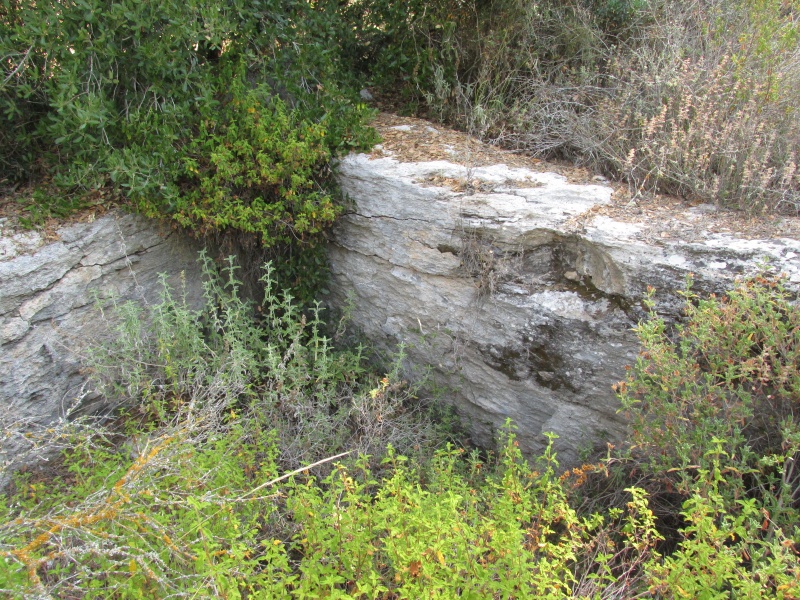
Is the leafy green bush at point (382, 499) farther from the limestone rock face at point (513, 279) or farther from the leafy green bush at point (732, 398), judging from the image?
the limestone rock face at point (513, 279)

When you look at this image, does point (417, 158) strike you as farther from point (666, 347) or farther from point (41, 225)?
point (41, 225)

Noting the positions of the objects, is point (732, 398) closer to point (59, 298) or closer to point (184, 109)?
point (184, 109)

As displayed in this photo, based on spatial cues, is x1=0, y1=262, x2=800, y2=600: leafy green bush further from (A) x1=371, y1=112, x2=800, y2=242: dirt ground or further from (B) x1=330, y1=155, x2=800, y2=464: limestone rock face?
(A) x1=371, y1=112, x2=800, y2=242: dirt ground

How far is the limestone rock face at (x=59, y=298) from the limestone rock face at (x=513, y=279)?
132 centimetres

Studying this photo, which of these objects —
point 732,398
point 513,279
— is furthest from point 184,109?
point 732,398

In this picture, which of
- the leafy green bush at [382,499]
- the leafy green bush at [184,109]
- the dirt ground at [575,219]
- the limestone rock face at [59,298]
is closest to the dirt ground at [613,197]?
the dirt ground at [575,219]

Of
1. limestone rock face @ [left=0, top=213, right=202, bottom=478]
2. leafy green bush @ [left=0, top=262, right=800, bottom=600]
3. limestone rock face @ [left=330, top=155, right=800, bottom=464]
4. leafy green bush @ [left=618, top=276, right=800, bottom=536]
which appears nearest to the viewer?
leafy green bush @ [left=0, top=262, right=800, bottom=600]

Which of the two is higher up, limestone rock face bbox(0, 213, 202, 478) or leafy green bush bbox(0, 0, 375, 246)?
leafy green bush bbox(0, 0, 375, 246)

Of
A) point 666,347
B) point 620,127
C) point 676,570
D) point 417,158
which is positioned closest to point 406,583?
point 676,570

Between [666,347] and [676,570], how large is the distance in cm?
104

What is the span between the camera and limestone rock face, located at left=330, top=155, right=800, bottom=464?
10.3 feet

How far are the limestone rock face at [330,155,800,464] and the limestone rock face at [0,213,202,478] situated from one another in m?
1.32

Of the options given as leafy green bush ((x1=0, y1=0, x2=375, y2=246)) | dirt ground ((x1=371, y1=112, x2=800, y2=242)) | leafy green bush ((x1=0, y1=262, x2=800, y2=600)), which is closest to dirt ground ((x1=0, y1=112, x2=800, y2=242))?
dirt ground ((x1=371, y1=112, x2=800, y2=242))

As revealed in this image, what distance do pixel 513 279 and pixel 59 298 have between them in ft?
8.75
